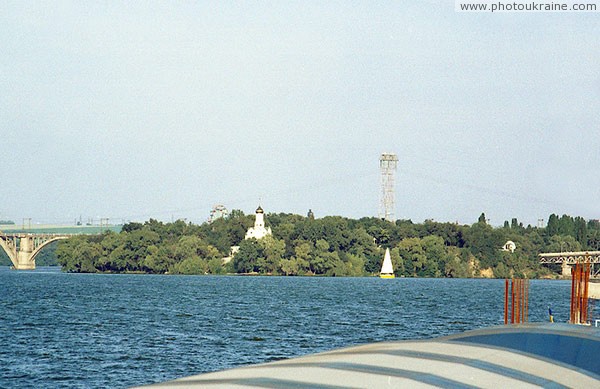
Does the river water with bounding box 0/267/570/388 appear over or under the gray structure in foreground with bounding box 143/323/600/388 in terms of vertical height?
under

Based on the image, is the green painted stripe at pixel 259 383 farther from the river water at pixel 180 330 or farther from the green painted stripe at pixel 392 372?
the river water at pixel 180 330

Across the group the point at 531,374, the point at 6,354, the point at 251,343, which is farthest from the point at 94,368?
the point at 531,374

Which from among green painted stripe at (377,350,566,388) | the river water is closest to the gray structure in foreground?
→ green painted stripe at (377,350,566,388)

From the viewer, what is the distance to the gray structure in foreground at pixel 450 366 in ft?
54.5

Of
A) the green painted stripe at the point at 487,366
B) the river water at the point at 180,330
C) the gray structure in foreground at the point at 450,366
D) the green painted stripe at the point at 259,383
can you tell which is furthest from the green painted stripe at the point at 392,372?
the river water at the point at 180,330

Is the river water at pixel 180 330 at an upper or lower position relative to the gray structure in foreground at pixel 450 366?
lower

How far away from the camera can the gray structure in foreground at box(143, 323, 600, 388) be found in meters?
16.6

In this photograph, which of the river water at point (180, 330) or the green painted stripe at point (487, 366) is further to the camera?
the river water at point (180, 330)

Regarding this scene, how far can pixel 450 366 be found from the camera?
18.3 meters

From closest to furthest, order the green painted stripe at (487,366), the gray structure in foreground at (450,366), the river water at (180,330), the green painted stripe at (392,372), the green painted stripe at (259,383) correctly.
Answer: the green painted stripe at (259,383), the gray structure in foreground at (450,366), the green painted stripe at (392,372), the green painted stripe at (487,366), the river water at (180,330)

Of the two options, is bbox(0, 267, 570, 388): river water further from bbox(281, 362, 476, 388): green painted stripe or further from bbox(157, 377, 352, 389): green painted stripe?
bbox(157, 377, 352, 389): green painted stripe

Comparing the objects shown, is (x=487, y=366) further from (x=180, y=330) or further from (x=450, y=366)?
(x=180, y=330)

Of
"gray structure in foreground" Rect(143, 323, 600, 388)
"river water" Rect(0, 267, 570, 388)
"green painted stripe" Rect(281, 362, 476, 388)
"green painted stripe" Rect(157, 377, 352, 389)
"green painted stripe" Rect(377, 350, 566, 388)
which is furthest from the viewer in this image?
"river water" Rect(0, 267, 570, 388)

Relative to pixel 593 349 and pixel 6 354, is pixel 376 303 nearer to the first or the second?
pixel 6 354
